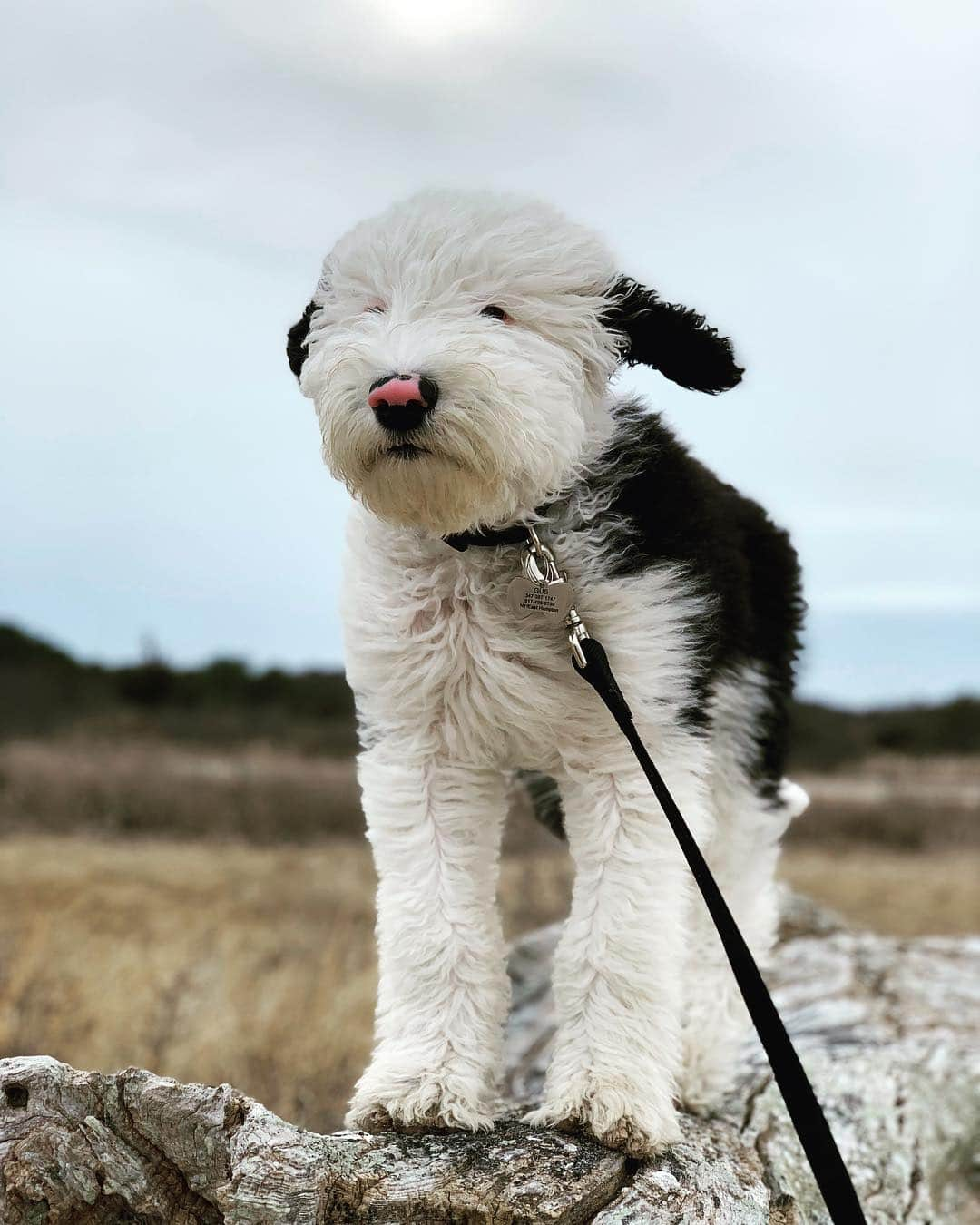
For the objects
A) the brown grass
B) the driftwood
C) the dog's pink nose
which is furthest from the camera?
the brown grass

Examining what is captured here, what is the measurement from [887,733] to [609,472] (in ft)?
105

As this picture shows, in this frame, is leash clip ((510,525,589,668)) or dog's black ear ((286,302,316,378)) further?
dog's black ear ((286,302,316,378))

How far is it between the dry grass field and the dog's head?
12.3ft

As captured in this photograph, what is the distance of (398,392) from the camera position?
288cm

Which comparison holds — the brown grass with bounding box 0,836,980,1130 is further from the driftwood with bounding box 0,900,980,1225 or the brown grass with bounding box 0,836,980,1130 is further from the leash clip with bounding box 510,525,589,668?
the leash clip with bounding box 510,525,589,668

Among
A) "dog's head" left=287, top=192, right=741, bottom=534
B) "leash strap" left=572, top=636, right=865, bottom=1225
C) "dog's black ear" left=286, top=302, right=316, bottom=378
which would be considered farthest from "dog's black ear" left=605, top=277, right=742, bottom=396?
"leash strap" left=572, top=636, right=865, bottom=1225

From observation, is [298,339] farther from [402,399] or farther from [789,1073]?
[789,1073]

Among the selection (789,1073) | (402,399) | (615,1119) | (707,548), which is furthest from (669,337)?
(615,1119)

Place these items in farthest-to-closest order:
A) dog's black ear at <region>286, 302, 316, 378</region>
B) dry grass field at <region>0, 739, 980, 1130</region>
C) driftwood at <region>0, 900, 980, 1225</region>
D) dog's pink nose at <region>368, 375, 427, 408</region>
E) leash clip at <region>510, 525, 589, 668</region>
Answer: dry grass field at <region>0, 739, 980, 1130</region>, dog's black ear at <region>286, 302, 316, 378</region>, leash clip at <region>510, 525, 589, 668</region>, driftwood at <region>0, 900, 980, 1225</region>, dog's pink nose at <region>368, 375, 427, 408</region>

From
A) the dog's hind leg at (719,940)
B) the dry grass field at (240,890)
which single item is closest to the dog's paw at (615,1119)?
the dog's hind leg at (719,940)

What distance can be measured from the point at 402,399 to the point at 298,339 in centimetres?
85

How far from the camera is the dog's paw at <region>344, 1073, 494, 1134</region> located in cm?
349

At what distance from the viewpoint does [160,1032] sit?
7.46 m

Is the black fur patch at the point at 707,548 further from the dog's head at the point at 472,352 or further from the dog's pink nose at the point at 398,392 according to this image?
the dog's pink nose at the point at 398,392
